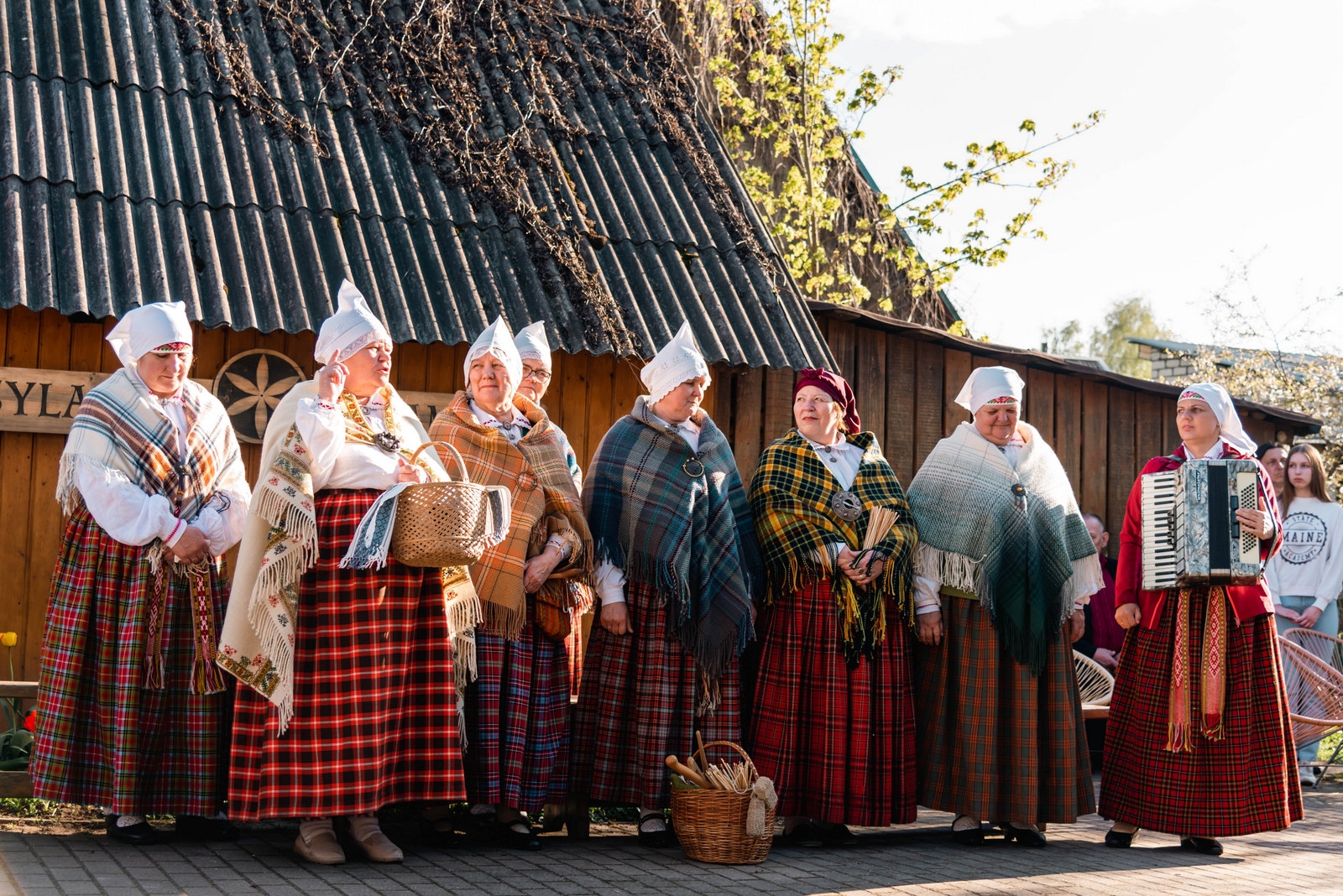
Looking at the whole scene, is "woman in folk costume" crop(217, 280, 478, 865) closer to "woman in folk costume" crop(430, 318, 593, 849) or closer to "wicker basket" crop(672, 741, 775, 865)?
"woman in folk costume" crop(430, 318, 593, 849)

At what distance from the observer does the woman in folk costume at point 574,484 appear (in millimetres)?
5035

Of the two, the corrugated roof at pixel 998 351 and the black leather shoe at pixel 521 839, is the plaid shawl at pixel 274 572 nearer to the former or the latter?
the black leather shoe at pixel 521 839

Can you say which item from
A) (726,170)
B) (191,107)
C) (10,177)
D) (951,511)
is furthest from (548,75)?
(951,511)

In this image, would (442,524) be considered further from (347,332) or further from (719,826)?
Result: (719,826)

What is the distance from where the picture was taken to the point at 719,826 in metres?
4.67

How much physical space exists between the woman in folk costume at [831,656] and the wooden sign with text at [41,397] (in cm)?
312

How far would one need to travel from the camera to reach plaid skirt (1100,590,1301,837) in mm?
5289

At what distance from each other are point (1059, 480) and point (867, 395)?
2.14 m

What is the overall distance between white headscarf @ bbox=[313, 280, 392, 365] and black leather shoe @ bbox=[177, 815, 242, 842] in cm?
178

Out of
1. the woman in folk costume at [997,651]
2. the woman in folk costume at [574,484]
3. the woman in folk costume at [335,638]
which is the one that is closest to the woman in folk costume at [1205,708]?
the woman in folk costume at [997,651]

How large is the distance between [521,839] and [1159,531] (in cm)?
292

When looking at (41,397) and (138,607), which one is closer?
(138,607)

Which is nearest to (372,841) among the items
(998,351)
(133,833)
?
(133,833)

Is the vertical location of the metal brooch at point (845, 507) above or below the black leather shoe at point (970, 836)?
above
